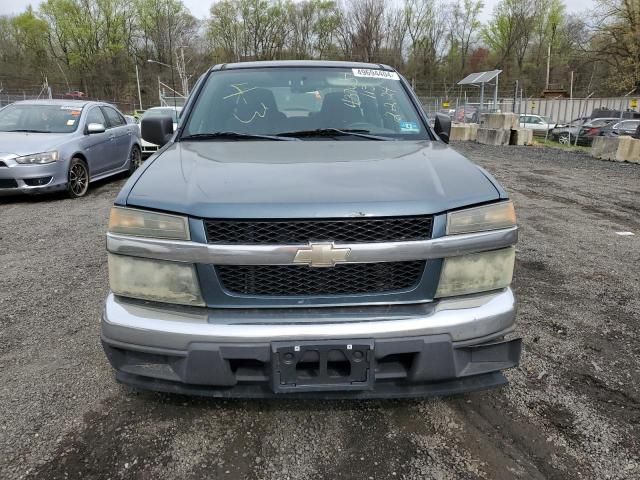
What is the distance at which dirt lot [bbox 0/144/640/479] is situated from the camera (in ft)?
6.98

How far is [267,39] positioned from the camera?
211 ft

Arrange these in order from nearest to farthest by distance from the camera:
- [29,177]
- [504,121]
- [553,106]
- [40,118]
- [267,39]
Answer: [29,177] < [40,118] < [504,121] < [553,106] < [267,39]

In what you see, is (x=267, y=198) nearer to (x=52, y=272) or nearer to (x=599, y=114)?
(x=52, y=272)

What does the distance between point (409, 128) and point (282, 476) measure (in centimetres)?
225

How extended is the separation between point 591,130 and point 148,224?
83.9 ft

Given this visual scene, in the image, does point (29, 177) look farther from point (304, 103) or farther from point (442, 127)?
point (442, 127)

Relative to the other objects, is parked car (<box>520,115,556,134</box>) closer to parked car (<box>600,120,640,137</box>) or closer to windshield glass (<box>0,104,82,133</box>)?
parked car (<box>600,120,640,137</box>)

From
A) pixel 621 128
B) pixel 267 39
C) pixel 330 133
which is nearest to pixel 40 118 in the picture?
pixel 330 133

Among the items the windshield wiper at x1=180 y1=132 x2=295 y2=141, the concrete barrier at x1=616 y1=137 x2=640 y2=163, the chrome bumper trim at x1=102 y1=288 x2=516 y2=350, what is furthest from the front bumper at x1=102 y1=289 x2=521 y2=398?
the concrete barrier at x1=616 y1=137 x2=640 y2=163

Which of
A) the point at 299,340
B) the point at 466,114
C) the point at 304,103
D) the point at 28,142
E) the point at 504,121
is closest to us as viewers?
the point at 299,340

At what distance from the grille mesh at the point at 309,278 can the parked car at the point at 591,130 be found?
936 inches

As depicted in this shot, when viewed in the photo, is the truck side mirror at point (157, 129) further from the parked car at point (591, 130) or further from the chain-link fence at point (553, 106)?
the chain-link fence at point (553, 106)

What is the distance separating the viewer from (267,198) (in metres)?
2.03

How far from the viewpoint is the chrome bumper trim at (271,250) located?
1.97m
